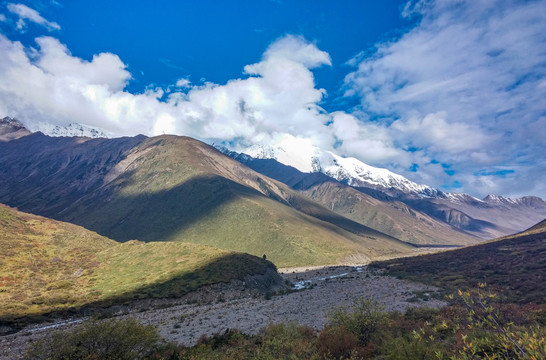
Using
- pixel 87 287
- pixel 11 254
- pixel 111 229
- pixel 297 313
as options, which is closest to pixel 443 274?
pixel 297 313

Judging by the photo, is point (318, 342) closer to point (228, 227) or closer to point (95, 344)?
point (95, 344)

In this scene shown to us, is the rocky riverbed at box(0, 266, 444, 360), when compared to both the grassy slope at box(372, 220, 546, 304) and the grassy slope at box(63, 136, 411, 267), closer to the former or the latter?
the grassy slope at box(372, 220, 546, 304)

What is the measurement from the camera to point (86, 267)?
63250mm

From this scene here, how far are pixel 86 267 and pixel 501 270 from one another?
9236cm

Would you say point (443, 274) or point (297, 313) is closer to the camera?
point (297, 313)

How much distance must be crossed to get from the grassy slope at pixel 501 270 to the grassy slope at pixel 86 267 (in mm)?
42753

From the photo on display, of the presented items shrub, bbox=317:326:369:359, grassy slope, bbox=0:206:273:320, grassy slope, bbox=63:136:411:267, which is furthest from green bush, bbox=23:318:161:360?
grassy slope, bbox=63:136:411:267

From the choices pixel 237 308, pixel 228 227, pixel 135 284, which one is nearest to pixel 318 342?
pixel 237 308

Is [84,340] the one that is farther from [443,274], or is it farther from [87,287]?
[443,274]

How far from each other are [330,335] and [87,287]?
2040 inches

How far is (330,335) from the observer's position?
21.2 m

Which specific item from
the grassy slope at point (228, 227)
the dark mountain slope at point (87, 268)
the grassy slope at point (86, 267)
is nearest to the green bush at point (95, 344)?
the dark mountain slope at point (87, 268)

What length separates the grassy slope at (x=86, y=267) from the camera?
1848 inches

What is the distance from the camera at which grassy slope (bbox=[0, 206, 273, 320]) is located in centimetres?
4694
